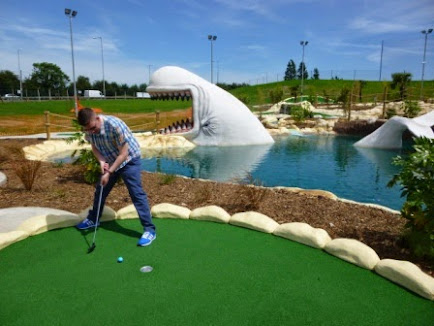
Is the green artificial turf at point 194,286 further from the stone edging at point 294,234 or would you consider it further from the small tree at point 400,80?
the small tree at point 400,80

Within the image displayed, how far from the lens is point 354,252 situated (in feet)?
9.48

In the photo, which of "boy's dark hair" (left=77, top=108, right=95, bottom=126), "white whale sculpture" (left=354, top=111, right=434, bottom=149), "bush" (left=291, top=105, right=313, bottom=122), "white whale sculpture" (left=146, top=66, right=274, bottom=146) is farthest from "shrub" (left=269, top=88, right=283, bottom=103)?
"boy's dark hair" (left=77, top=108, right=95, bottom=126)

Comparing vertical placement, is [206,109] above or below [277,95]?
below

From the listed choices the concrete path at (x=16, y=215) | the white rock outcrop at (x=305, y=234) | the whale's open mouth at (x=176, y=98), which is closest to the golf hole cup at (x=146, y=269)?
the white rock outcrop at (x=305, y=234)

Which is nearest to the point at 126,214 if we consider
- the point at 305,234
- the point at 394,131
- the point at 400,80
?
the point at 305,234

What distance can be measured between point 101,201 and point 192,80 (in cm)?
836

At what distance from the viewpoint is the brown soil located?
3699mm

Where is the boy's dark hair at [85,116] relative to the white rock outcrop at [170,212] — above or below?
above

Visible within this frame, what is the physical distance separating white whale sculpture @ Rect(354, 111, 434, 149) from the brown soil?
26.2 ft

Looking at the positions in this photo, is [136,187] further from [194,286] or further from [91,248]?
[194,286]

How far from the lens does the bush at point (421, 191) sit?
280 centimetres

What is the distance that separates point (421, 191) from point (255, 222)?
155 cm

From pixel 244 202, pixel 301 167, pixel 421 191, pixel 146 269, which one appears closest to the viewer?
pixel 146 269

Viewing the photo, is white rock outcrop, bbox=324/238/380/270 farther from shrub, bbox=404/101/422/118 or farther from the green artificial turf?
shrub, bbox=404/101/422/118
